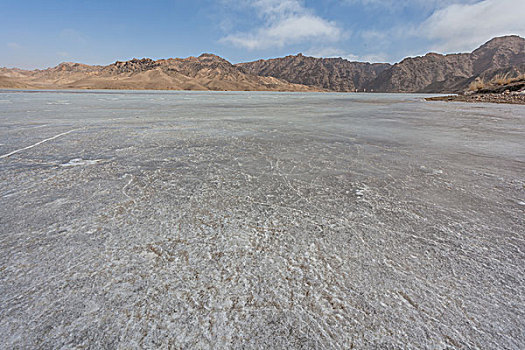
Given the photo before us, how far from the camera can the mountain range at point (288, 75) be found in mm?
95188

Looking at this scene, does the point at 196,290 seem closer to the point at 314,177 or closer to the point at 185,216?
the point at 185,216

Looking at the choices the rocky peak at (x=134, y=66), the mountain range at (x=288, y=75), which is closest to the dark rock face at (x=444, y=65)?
the mountain range at (x=288, y=75)

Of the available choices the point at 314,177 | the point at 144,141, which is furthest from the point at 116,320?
the point at 144,141

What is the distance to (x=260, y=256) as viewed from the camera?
1.09 metres

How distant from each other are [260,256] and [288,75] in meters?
210

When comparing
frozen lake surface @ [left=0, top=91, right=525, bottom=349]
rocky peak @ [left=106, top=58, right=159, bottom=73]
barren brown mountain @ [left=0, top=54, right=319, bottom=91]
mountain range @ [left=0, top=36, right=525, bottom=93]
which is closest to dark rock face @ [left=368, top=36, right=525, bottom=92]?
mountain range @ [left=0, top=36, right=525, bottom=93]

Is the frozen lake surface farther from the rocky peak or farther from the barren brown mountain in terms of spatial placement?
the rocky peak

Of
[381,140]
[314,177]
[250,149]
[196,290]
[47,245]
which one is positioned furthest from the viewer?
[381,140]

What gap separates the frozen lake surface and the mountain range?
8381 cm

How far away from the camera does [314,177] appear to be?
212cm

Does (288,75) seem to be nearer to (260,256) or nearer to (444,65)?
(444,65)

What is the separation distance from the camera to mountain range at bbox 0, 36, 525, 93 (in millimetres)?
95188

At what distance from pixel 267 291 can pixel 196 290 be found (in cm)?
24

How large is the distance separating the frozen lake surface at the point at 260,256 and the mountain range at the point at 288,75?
275 feet
